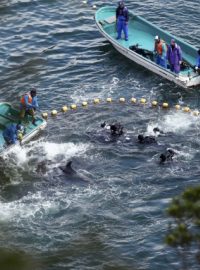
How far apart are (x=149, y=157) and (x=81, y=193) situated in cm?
369

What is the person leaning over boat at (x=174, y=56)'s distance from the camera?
28.8 metres

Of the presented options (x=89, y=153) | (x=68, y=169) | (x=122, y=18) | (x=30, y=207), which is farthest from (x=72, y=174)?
(x=122, y=18)

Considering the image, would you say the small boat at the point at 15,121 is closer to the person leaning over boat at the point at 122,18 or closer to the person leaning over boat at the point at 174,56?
A: the person leaning over boat at the point at 174,56

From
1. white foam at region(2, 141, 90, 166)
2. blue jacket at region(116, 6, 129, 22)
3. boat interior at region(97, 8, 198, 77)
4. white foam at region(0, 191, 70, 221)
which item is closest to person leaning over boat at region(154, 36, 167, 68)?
boat interior at region(97, 8, 198, 77)

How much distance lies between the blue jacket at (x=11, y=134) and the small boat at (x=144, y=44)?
30.1ft

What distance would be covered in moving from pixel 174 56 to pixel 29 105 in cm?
808

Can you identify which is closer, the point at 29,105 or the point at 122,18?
the point at 29,105

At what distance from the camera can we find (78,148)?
25188mm

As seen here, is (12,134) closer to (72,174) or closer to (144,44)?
(72,174)

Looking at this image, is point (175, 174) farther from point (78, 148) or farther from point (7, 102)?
point (7, 102)

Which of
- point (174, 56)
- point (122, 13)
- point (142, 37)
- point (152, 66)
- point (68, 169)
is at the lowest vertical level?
point (68, 169)

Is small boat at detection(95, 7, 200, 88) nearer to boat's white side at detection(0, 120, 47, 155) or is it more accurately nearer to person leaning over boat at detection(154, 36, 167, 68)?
person leaning over boat at detection(154, 36, 167, 68)

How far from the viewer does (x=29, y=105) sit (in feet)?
85.3

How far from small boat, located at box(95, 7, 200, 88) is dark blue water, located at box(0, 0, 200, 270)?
0.54 m
